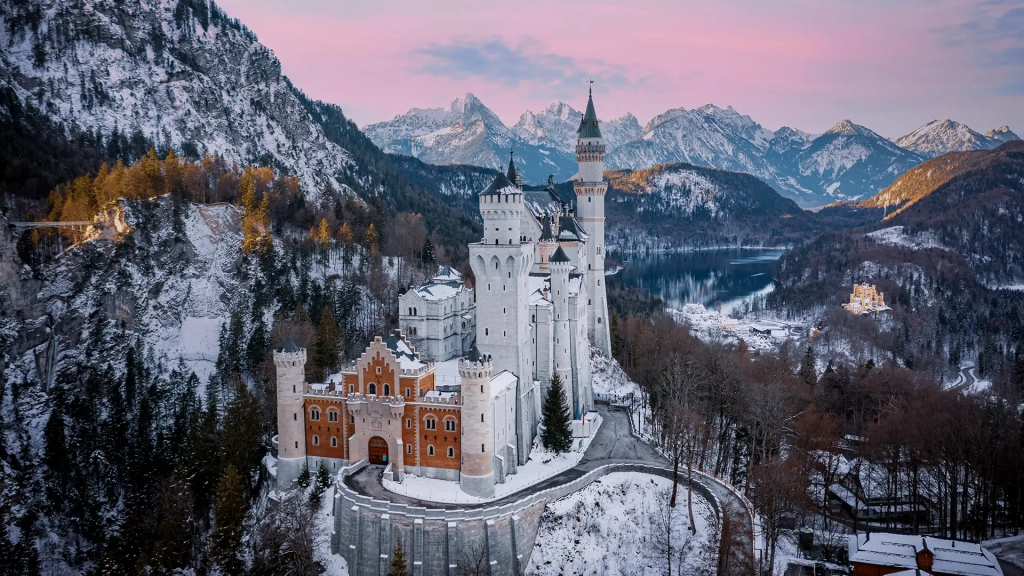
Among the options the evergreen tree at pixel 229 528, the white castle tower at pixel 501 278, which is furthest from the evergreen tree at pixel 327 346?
the evergreen tree at pixel 229 528

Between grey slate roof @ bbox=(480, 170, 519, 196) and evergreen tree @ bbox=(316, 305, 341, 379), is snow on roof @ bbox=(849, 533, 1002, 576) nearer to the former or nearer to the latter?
grey slate roof @ bbox=(480, 170, 519, 196)

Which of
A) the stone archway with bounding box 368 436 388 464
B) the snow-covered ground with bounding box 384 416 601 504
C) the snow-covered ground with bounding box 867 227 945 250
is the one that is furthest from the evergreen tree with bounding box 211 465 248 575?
the snow-covered ground with bounding box 867 227 945 250

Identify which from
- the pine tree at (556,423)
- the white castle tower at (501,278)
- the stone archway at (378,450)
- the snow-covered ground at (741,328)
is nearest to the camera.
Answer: the stone archway at (378,450)

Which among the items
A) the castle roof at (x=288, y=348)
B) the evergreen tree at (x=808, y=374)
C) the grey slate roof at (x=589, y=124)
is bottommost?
the evergreen tree at (x=808, y=374)

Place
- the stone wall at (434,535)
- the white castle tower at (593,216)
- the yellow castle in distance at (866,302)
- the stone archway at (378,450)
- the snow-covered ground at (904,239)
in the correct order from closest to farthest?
the stone wall at (434,535) < the stone archway at (378,450) < the white castle tower at (593,216) < the yellow castle in distance at (866,302) < the snow-covered ground at (904,239)

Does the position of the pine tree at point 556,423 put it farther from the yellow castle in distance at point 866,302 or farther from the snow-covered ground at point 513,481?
the yellow castle in distance at point 866,302

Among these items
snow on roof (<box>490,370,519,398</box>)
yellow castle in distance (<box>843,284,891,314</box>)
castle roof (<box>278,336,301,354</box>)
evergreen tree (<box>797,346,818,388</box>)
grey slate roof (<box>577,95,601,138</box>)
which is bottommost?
evergreen tree (<box>797,346,818,388</box>)

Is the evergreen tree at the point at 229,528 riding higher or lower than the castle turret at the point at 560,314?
lower
